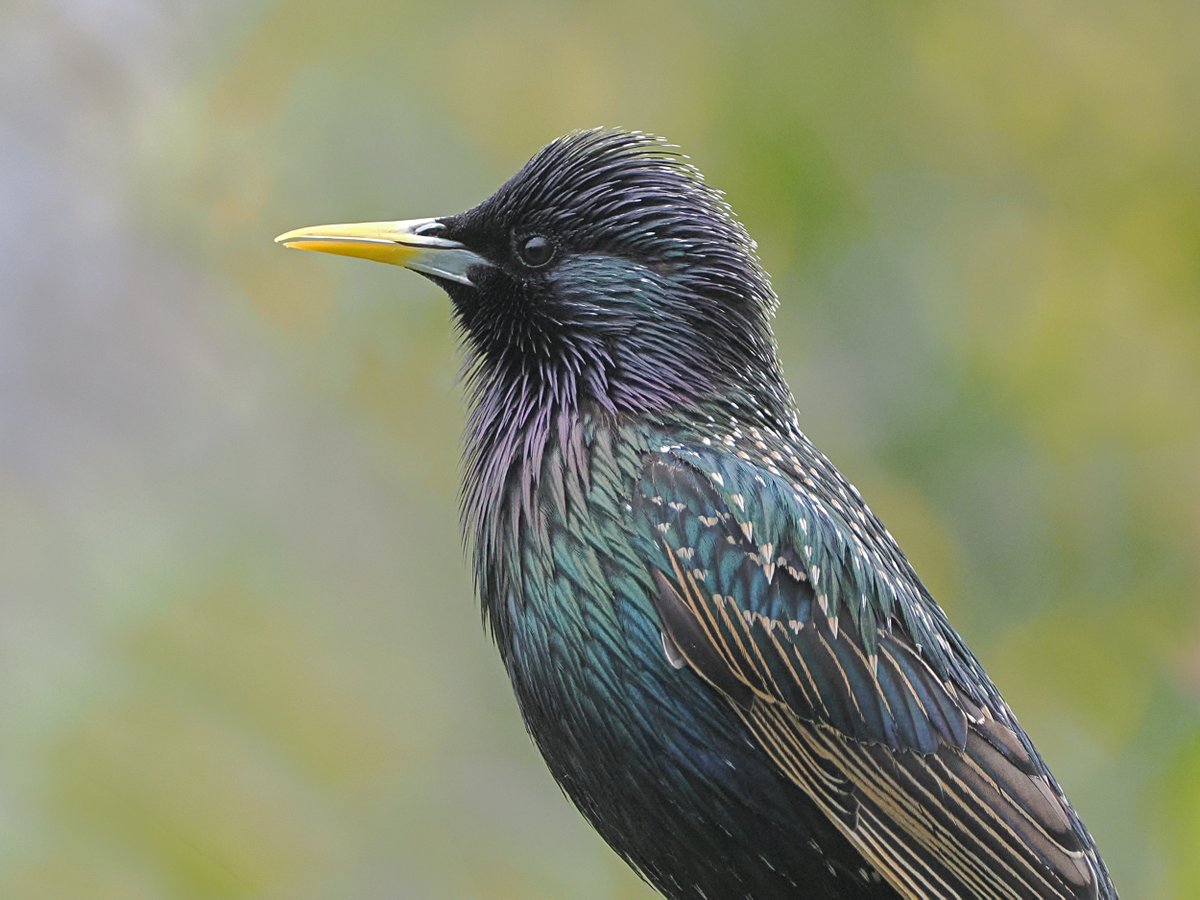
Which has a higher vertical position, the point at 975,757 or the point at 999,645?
the point at 999,645

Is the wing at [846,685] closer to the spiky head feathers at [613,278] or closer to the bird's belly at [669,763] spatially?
the bird's belly at [669,763]

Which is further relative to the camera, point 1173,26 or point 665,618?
point 1173,26

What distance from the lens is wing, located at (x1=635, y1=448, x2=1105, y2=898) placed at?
315 cm

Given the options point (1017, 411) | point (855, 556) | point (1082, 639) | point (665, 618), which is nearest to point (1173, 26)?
point (1017, 411)

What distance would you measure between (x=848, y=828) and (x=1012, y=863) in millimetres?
369

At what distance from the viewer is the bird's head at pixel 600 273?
11.3ft

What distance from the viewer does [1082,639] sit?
18.3 feet

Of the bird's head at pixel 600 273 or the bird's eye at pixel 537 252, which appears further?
the bird's eye at pixel 537 252

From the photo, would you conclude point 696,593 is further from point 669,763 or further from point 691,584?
point 669,763

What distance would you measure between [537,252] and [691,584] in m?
0.86

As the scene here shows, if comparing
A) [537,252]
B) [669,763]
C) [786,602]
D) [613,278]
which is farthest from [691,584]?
[537,252]

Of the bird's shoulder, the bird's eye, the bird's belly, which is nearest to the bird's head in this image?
the bird's eye

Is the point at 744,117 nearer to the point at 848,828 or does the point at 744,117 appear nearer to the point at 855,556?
the point at 855,556

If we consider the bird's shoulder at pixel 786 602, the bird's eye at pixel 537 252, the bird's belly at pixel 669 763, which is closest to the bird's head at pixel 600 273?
the bird's eye at pixel 537 252
